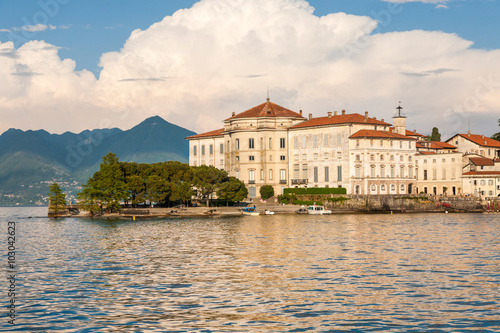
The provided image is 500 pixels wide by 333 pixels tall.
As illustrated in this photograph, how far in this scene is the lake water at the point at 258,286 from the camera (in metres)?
23.6

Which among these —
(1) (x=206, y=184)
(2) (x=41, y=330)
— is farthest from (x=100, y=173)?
(2) (x=41, y=330)

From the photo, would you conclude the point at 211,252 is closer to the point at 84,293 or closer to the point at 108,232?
the point at 84,293

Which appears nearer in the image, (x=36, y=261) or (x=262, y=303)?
(x=262, y=303)

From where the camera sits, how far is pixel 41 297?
94.4ft

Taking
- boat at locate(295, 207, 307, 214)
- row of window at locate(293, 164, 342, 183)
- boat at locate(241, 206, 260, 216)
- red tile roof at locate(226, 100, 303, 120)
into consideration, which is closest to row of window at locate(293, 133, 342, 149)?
row of window at locate(293, 164, 342, 183)

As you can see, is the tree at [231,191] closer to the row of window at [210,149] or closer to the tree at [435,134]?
the row of window at [210,149]

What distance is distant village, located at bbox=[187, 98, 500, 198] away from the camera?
12219 centimetres

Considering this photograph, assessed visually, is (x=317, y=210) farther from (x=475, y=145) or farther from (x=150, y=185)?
(x=475, y=145)

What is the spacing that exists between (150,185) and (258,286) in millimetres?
79372

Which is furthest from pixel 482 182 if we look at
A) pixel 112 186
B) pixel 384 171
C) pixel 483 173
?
pixel 112 186

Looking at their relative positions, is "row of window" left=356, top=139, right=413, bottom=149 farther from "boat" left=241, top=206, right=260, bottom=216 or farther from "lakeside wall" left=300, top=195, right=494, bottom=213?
"boat" left=241, top=206, right=260, bottom=216

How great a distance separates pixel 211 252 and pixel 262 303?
20.9 meters

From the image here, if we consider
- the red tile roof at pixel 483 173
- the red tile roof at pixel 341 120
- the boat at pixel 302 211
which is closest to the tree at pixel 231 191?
the boat at pixel 302 211

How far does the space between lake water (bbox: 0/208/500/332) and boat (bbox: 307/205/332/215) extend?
57.7 m
